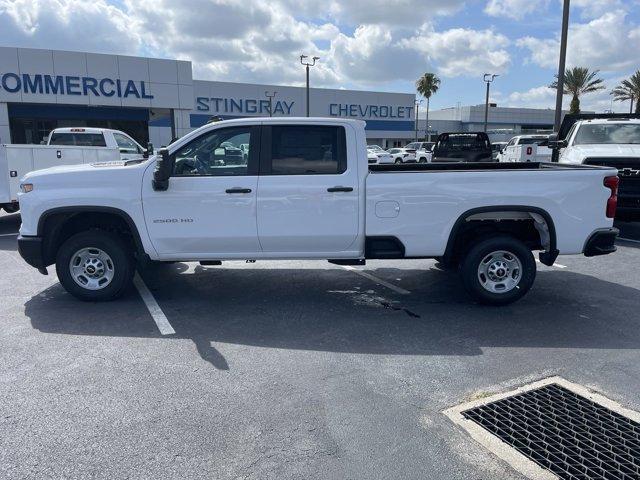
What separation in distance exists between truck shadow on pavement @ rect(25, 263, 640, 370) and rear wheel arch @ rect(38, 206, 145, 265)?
0.67 m

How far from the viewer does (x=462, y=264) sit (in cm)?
574

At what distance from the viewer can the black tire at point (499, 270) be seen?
5.64 meters

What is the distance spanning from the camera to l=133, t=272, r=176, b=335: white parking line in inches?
201

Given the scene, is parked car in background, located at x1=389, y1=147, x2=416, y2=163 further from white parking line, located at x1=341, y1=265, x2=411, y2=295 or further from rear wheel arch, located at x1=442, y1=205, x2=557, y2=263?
rear wheel arch, located at x1=442, y1=205, x2=557, y2=263

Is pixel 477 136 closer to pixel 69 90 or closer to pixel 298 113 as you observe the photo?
pixel 69 90

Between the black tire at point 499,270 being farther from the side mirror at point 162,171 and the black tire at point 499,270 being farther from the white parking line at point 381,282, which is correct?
the side mirror at point 162,171

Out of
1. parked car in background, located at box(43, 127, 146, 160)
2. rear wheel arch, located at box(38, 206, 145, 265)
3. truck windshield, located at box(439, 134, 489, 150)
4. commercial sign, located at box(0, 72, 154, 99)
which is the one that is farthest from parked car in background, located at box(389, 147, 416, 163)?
rear wheel arch, located at box(38, 206, 145, 265)

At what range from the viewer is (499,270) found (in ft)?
18.9

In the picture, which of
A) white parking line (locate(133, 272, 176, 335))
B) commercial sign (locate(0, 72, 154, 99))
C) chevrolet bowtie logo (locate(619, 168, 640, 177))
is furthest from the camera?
commercial sign (locate(0, 72, 154, 99))

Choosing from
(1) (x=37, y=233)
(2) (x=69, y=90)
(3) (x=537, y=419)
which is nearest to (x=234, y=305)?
(1) (x=37, y=233)

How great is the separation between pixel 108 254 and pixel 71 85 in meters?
26.9

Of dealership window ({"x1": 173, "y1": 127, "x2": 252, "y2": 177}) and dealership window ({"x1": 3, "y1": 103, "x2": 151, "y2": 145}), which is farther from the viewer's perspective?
dealership window ({"x1": 3, "y1": 103, "x2": 151, "y2": 145})

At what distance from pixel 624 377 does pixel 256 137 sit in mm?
4108

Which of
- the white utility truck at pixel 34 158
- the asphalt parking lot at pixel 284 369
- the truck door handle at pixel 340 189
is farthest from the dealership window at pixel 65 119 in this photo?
the truck door handle at pixel 340 189
